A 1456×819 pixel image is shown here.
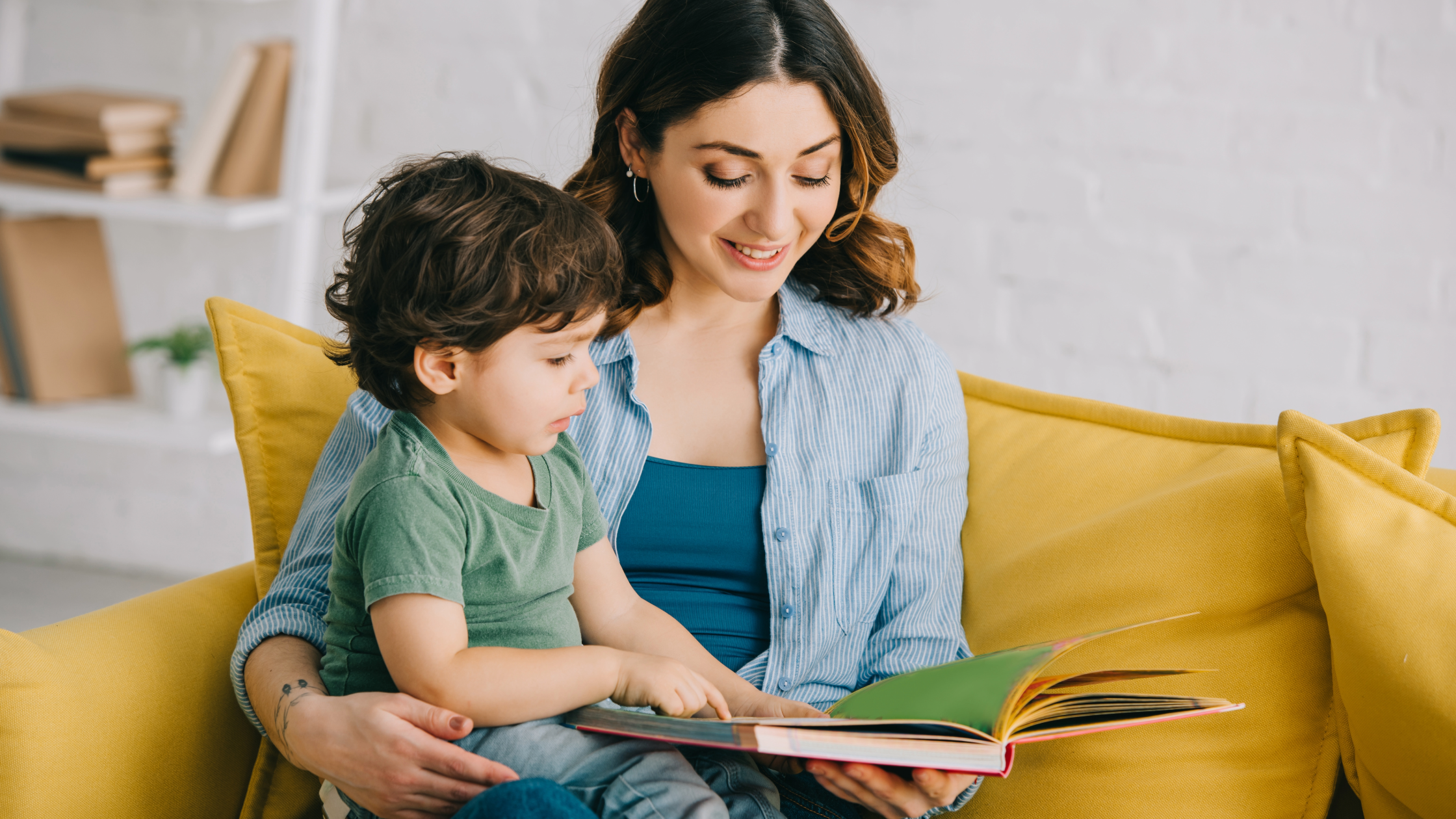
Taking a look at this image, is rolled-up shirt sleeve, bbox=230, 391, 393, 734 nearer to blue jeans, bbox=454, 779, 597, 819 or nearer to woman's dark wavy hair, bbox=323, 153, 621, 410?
woman's dark wavy hair, bbox=323, 153, 621, 410

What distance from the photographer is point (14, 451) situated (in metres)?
2.88

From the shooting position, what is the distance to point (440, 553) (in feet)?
3.09

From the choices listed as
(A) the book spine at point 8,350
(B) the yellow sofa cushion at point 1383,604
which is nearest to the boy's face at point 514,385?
(B) the yellow sofa cushion at point 1383,604

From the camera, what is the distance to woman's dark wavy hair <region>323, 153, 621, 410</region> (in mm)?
959

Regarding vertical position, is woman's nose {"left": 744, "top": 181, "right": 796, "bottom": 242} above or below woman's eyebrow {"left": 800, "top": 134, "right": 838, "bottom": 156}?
below

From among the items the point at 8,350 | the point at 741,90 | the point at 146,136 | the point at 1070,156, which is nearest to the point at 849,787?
the point at 741,90

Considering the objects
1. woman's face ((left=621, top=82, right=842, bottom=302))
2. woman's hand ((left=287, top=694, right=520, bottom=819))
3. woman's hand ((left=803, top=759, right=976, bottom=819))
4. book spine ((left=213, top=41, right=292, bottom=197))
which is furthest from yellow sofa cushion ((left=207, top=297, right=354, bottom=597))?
book spine ((left=213, top=41, right=292, bottom=197))

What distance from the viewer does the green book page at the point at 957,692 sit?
86 centimetres

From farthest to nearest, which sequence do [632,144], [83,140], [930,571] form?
[83,140], [632,144], [930,571]

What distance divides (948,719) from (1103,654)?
0.36m

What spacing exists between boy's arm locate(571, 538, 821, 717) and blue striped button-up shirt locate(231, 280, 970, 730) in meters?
0.08

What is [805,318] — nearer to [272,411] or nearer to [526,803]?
[272,411]

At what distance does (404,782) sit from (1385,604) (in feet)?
2.74

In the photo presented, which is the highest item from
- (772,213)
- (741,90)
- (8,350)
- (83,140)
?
(741,90)
